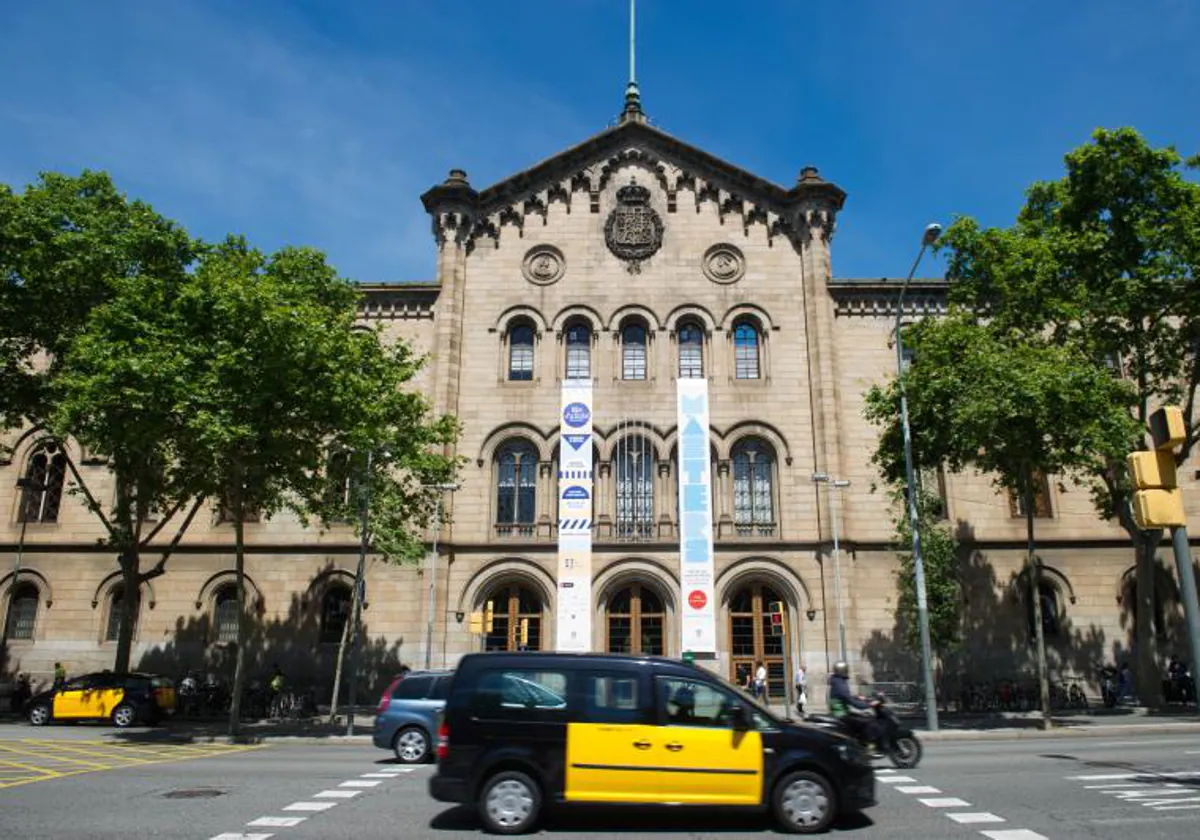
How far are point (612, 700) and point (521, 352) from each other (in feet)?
78.1

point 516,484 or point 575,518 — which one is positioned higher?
point 516,484

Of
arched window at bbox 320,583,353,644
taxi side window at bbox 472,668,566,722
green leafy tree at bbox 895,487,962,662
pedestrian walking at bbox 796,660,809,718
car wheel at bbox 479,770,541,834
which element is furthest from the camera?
arched window at bbox 320,583,353,644

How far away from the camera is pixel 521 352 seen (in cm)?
3222

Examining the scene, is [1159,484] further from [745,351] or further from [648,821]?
[745,351]

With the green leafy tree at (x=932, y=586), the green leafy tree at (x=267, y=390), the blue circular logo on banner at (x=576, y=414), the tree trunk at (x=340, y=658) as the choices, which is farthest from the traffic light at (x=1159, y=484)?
the blue circular logo on banner at (x=576, y=414)

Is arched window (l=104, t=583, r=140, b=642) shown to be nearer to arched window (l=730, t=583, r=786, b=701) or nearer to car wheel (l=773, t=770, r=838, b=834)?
arched window (l=730, t=583, r=786, b=701)

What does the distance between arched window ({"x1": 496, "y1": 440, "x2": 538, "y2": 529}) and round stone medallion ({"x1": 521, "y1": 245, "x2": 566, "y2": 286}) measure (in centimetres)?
651

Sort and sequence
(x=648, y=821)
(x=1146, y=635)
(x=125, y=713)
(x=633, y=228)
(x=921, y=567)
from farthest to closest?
1. (x=633, y=228)
2. (x=1146, y=635)
3. (x=125, y=713)
4. (x=921, y=567)
5. (x=648, y=821)

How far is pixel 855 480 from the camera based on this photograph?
2989cm

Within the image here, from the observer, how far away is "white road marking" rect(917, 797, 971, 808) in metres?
10.4

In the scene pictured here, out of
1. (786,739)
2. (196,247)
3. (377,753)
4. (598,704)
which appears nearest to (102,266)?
(196,247)

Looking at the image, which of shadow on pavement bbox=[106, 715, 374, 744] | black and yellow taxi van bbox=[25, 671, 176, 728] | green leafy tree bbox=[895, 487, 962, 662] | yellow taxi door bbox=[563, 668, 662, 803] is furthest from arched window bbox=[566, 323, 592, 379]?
yellow taxi door bbox=[563, 668, 662, 803]

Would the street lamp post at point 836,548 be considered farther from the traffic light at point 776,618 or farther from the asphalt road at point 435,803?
the asphalt road at point 435,803

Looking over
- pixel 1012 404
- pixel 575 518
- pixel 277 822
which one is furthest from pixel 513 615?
pixel 277 822
